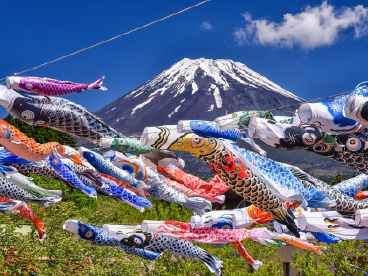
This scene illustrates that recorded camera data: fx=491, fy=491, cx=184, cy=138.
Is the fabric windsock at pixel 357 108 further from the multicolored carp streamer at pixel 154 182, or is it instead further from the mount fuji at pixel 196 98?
the mount fuji at pixel 196 98

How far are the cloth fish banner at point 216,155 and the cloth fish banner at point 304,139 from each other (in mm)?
850

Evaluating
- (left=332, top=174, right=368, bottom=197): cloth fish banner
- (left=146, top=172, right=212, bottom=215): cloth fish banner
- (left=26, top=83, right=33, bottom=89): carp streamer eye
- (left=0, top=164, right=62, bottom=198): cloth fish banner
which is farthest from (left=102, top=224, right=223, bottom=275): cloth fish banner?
(left=26, top=83, right=33, bottom=89): carp streamer eye

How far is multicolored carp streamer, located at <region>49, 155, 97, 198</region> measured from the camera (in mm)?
7934

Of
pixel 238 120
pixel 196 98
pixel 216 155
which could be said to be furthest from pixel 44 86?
pixel 196 98

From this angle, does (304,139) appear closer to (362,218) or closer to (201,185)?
(362,218)

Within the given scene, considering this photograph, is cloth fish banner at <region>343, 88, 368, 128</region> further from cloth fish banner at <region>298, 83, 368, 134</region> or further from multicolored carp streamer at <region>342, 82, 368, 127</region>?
cloth fish banner at <region>298, 83, 368, 134</region>

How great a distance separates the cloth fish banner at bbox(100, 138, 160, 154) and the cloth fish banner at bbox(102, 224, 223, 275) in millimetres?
Result: 1622

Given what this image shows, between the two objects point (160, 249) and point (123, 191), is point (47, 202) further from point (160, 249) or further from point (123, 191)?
point (160, 249)

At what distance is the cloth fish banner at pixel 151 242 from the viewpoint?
7.71 meters

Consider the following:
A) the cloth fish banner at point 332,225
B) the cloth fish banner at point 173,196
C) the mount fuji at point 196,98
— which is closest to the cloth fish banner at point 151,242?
the cloth fish banner at point 173,196

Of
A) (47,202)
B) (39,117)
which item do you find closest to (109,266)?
(47,202)

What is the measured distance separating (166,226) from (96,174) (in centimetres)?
188

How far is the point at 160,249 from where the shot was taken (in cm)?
827

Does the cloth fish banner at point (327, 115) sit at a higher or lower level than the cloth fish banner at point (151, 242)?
higher
